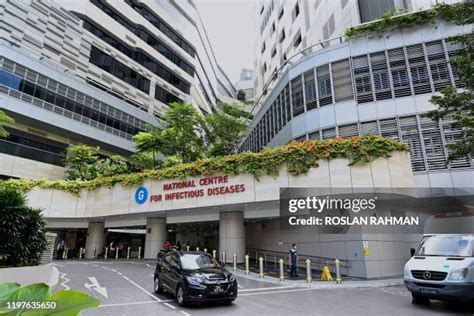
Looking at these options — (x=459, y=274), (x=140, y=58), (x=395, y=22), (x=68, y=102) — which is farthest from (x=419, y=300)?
(x=140, y=58)

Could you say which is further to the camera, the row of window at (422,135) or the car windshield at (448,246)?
A: the row of window at (422,135)

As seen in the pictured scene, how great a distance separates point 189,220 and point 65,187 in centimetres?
1148

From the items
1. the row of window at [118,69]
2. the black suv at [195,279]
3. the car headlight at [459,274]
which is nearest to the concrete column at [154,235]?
the black suv at [195,279]

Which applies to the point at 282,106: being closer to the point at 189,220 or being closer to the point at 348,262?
the point at 189,220

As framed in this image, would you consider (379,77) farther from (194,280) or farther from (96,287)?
(96,287)

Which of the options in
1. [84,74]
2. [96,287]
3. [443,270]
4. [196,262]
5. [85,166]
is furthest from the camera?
[84,74]

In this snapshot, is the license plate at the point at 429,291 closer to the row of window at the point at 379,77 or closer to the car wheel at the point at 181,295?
the car wheel at the point at 181,295

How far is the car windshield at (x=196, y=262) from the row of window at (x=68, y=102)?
2762cm

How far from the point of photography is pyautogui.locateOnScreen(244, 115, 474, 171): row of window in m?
19.4

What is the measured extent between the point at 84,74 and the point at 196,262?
33.9 meters

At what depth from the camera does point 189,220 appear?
2372 cm

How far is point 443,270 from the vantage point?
898 centimetres

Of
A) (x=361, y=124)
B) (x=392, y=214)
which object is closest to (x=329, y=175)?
(x=392, y=214)

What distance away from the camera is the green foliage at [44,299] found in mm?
1105
